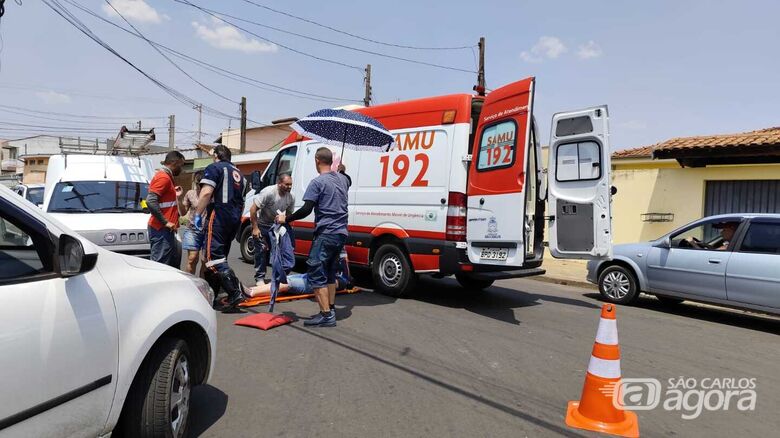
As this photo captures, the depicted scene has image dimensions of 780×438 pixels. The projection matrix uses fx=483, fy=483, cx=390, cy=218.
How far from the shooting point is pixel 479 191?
6086mm

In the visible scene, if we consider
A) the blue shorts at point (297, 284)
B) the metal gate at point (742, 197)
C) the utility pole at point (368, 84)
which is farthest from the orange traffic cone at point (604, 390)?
the utility pole at point (368, 84)

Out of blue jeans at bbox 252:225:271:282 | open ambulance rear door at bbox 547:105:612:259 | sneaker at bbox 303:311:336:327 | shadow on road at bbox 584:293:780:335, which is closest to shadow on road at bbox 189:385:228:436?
sneaker at bbox 303:311:336:327

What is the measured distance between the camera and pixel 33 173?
156 feet

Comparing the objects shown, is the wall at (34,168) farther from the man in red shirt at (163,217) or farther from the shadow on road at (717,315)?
the shadow on road at (717,315)

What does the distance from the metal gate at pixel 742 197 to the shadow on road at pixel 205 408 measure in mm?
11789

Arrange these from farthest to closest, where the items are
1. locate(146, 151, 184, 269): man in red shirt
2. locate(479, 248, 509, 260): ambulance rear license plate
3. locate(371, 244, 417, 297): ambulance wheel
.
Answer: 1. locate(371, 244, 417, 297): ambulance wheel
2. locate(479, 248, 509, 260): ambulance rear license plate
3. locate(146, 151, 184, 269): man in red shirt

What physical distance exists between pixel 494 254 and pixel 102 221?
543 cm

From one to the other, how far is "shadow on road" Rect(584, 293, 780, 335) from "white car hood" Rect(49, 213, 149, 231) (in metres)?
7.38

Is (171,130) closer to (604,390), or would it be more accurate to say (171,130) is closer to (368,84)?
(368,84)

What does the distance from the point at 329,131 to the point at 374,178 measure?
96 cm

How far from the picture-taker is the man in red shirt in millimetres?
5489

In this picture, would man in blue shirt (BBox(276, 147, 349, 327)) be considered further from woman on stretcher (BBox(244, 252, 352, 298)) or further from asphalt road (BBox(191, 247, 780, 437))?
woman on stretcher (BBox(244, 252, 352, 298))

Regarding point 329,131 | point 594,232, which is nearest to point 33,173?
point 329,131

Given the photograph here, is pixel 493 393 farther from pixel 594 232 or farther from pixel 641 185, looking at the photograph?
pixel 641 185
